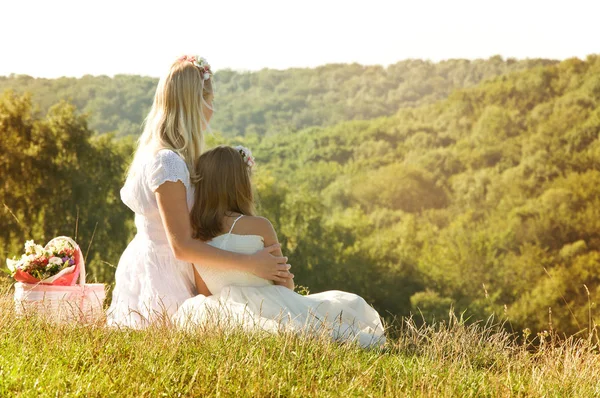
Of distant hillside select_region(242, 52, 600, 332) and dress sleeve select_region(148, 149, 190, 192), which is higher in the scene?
dress sleeve select_region(148, 149, 190, 192)

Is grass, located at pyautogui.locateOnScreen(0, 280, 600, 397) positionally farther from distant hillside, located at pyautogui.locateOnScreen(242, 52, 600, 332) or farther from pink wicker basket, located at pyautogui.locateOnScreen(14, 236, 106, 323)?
distant hillside, located at pyautogui.locateOnScreen(242, 52, 600, 332)

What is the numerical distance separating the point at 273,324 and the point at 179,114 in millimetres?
1527

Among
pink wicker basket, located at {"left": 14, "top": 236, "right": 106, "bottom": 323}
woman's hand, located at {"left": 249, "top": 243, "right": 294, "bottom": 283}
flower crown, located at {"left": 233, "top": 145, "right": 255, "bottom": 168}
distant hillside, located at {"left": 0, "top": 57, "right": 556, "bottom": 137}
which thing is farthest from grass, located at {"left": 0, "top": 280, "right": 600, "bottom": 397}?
distant hillside, located at {"left": 0, "top": 57, "right": 556, "bottom": 137}

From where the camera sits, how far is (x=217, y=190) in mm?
5156

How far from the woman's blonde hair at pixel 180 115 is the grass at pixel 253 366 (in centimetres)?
132

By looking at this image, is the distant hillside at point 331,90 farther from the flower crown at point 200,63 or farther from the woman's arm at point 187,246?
the woman's arm at point 187,246

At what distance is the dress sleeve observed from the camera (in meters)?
4.99

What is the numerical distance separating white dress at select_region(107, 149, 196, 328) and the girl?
18 centimetres

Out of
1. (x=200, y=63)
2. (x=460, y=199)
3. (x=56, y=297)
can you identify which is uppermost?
(x=200, y=63)

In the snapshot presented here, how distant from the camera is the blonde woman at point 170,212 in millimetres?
5000

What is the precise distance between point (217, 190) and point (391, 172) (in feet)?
147

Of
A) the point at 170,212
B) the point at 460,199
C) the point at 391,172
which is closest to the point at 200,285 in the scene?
the point at 170,212

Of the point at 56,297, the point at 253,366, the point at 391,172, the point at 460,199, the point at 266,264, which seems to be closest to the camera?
the point at 253,366

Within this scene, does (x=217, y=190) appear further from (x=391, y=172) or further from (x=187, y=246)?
(x=391, y=172)
